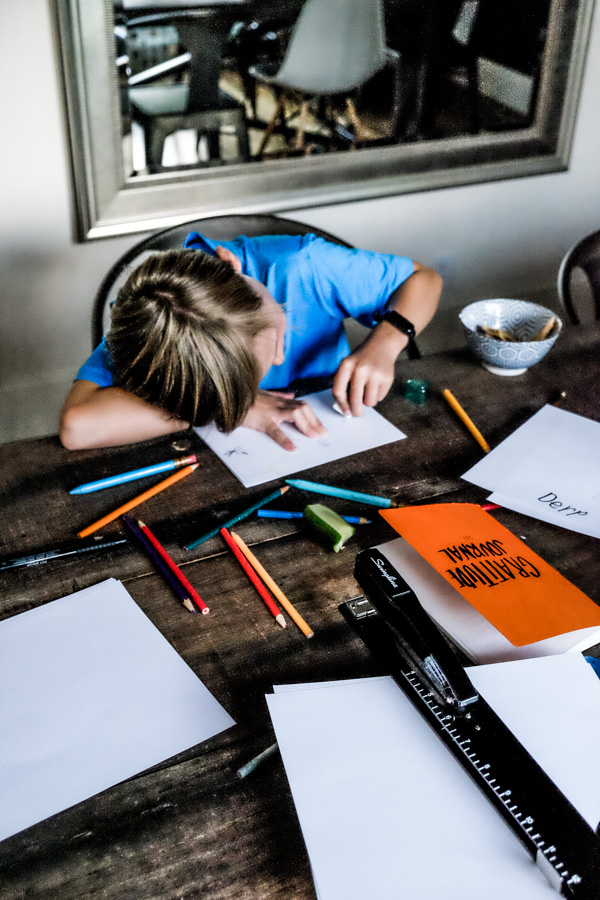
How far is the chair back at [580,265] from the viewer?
158cm

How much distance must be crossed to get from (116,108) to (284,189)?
1.65 feet

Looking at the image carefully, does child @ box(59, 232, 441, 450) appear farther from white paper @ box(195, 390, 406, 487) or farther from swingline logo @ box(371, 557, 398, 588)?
swingline logo @ box(371, 557, 398, 588)

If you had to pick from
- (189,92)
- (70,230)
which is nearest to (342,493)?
(70,230)

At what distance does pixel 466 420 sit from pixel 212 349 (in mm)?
381

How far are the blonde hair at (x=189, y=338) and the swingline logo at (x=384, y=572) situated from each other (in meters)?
0.36

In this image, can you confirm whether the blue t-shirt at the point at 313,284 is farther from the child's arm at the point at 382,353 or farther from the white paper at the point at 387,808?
the white paper at the point at 387,808

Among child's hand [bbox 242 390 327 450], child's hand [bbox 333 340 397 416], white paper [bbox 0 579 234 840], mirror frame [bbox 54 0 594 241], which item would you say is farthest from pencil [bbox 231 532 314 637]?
mirror frame [bbox 54 0 594 241]

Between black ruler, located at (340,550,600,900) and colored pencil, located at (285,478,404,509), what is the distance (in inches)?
7.1

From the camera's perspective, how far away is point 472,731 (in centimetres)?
61

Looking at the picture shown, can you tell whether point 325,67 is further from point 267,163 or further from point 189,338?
point 189,338

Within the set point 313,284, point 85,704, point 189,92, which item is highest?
point 189,92

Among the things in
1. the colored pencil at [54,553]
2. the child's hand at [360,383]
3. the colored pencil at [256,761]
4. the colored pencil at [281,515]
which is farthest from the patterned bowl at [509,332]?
the colored pencil at [256,761]

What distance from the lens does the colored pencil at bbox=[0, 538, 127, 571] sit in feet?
2.74

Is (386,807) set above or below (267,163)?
below
